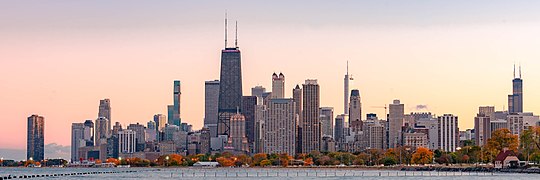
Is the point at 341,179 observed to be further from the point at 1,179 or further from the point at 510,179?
the point at 1,179

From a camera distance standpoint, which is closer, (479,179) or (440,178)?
(479,179)

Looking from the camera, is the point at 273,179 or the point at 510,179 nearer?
the point at 510,179

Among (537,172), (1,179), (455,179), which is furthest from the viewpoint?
(537,172)

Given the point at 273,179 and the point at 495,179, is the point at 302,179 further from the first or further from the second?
the point at 495,179

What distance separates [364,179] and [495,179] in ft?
83.5

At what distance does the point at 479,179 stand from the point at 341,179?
2650cm

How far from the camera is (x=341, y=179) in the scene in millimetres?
193375

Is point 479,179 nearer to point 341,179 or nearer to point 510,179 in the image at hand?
point 510,179

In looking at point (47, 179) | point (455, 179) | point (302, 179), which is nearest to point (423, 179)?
point (455, 179)

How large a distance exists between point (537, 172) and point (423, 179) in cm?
2448

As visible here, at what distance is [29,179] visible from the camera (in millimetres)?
199250

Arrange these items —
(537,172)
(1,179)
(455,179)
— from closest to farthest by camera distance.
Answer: (1,179) < (455,179) < (537,172)

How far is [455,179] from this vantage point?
182750 millimetres

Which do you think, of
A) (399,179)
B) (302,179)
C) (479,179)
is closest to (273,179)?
(302,179)
